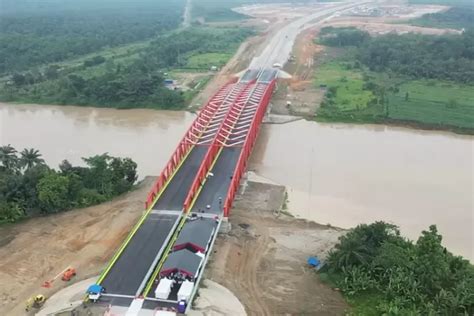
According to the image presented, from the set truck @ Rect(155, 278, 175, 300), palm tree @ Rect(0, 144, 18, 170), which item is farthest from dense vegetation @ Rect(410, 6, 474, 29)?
truck @ Rect(155, 278, 175, 300)

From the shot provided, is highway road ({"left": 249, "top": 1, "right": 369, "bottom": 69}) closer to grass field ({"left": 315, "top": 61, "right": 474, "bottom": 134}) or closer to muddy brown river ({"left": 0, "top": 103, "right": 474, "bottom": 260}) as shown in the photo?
grass field ({"left": 315, "top": 61, "right": 474, "bottom": 134})

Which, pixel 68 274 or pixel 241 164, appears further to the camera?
pixel 241 164

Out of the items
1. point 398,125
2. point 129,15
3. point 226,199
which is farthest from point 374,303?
point 129,15

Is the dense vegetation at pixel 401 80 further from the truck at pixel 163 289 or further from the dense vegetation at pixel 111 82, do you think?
the truck at pixel 163 289

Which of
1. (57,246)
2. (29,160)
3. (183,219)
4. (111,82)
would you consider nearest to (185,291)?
(183,219)

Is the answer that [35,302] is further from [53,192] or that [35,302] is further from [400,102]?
[400,102]

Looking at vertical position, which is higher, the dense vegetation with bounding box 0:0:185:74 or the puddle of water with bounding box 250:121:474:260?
the dense vegetation with bounding box 0:0:185:74

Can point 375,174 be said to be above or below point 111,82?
below
